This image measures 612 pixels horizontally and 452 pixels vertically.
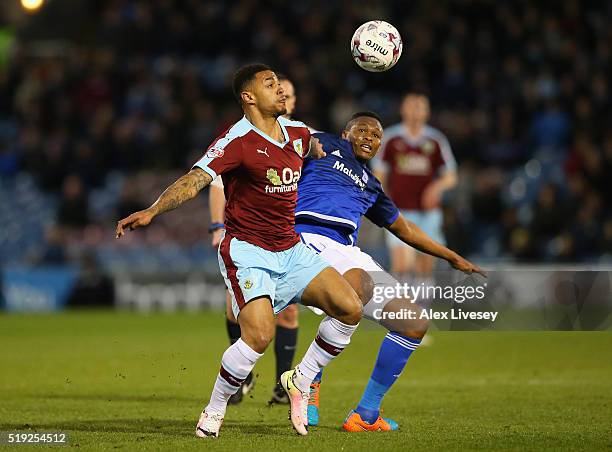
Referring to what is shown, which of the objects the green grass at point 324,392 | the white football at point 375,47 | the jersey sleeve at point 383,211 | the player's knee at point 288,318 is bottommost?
the green grass at point 324,392

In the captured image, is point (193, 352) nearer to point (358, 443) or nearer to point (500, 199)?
point (358, 443)

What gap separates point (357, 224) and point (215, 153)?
1484 mm

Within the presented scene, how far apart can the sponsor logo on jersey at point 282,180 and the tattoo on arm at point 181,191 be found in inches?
17.6

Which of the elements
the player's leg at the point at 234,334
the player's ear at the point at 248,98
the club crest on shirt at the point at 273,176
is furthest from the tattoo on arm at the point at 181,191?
the player's leg at the point at 234,334

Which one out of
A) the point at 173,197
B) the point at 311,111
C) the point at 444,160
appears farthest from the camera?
the point at 311,111

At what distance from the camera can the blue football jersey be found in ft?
24.6

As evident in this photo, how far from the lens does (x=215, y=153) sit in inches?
256

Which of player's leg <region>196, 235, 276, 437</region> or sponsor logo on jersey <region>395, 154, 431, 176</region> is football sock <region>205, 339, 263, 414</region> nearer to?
player's leg <region>196, 235, 276, 437</region>

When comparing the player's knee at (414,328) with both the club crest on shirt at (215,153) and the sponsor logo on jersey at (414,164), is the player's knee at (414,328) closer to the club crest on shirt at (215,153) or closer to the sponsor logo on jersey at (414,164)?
the club crest on shirt at (215,153)

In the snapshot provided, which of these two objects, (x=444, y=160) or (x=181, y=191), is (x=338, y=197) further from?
(x=444, y=160)

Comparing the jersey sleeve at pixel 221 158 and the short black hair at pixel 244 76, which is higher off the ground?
the short black hair at pixel 244 76

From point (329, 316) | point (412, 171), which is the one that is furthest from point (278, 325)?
point (412, 171)

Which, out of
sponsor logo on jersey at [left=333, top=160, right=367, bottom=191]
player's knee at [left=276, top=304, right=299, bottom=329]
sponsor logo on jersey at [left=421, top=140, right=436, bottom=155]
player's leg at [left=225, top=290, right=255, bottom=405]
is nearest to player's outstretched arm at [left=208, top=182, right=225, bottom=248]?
player's leg at [left=225, top=290, right=255, bottom=405]

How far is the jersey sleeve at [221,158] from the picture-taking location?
6.45 m
